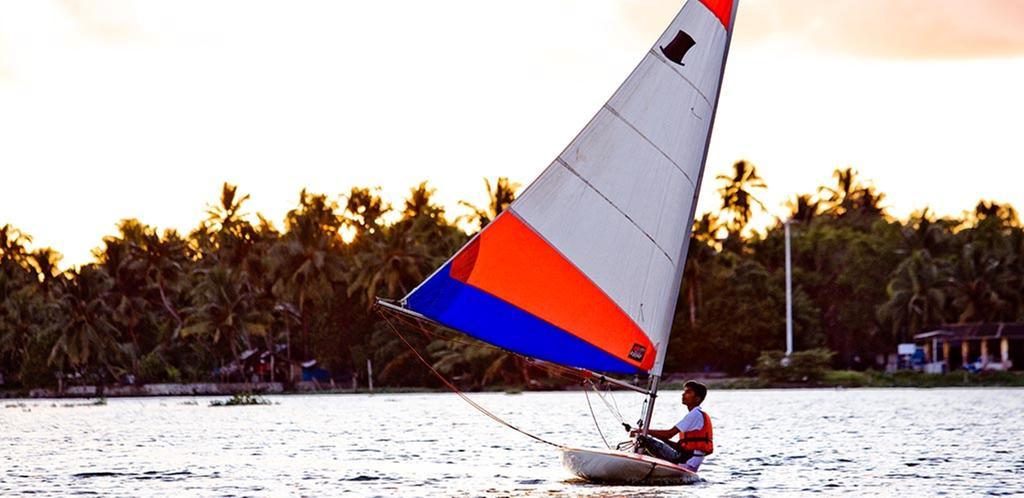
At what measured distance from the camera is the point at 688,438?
76.3ft

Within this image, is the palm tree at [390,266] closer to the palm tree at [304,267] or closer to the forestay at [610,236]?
the palm tree at [304,267]

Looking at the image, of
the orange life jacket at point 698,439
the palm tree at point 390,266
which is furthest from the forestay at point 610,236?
the palm tree at point 390,266


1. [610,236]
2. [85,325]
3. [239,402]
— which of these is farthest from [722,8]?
[85,325]

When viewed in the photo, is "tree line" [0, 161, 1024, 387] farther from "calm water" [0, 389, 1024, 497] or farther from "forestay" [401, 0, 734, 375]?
"forestay" [401, 0, 734, 375]

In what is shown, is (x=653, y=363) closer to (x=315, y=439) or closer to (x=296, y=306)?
(x=315, y=439)

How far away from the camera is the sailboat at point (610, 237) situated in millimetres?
21281

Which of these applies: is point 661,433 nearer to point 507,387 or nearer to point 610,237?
point 610,237

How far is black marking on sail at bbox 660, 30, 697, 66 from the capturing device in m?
21.2

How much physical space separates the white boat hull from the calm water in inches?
22.0

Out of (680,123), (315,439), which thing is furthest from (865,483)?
(315,439)

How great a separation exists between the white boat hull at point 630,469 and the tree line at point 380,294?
6842 cm

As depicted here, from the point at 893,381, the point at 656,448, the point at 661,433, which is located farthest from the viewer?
the point at 893,381

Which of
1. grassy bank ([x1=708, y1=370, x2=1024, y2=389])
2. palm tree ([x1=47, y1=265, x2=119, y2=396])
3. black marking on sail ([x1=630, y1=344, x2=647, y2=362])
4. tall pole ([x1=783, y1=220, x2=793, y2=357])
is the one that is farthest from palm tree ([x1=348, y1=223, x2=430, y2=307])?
black marking on sail ([x1=630, y1=344, x2=647, y2=362])

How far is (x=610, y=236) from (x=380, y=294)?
2928 inches
